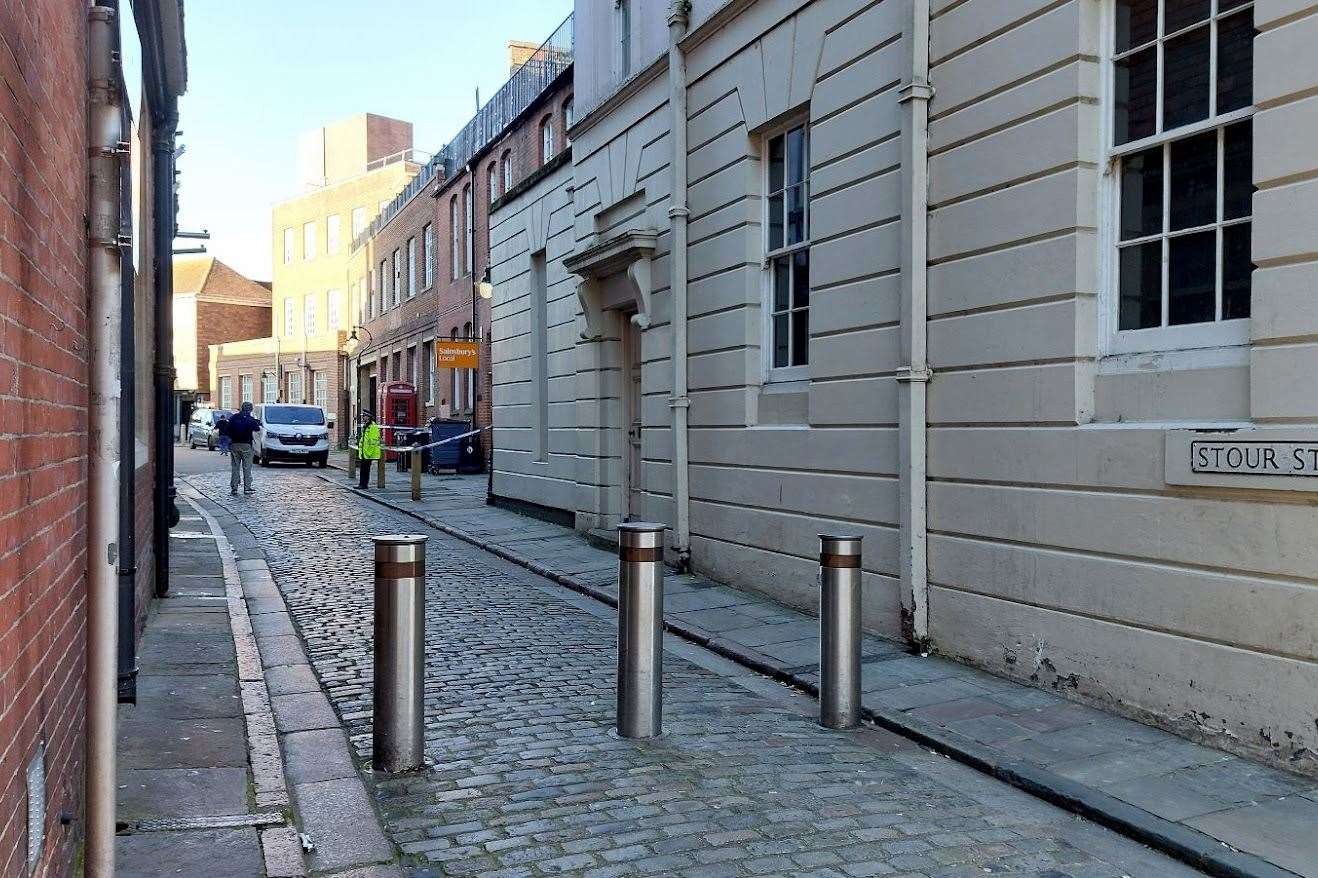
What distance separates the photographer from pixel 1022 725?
5.98 m

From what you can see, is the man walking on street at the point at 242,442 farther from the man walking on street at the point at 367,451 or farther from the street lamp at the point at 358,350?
the street lamp at the point at 358,350

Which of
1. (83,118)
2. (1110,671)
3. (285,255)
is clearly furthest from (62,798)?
(285,255)

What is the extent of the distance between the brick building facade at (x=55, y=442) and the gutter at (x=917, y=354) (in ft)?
17.3

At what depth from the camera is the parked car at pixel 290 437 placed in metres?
32.9

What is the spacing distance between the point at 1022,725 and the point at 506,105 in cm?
2513

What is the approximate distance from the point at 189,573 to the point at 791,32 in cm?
794

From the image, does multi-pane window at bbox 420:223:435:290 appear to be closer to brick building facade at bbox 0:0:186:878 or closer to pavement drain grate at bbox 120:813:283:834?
pavement drain grate at bbox 120:813:283:834

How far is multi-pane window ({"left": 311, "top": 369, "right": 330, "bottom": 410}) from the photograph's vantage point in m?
51.9

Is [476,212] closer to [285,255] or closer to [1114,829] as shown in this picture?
[1114,829]

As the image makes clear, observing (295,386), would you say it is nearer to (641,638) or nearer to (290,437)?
(290,437)

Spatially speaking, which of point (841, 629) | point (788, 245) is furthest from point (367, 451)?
point (841, 629)

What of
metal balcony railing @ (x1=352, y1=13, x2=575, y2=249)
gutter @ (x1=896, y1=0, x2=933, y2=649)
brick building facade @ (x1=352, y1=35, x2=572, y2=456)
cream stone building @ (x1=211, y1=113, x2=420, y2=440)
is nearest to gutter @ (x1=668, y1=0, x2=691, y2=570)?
gutter @ (x1=896, y1=0, x2=933, y2=649)

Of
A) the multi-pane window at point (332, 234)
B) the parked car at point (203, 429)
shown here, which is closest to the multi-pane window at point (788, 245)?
the parked car at point (203, 429)

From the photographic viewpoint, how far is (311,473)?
1197 inches
